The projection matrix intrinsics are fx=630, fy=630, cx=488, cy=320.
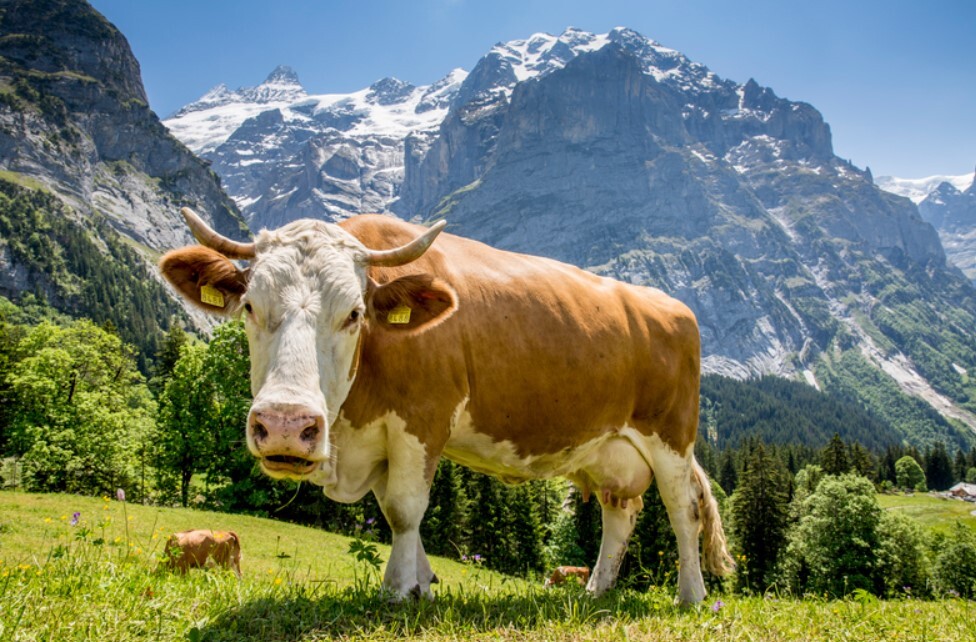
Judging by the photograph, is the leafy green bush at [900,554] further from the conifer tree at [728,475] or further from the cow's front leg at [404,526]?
the conifer tree at [728,475]

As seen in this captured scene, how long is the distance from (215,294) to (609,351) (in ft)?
11.8

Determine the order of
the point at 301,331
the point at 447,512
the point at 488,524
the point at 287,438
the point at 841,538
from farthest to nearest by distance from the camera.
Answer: the point at 488,524 → the point at 447,512 → the point at 841,538 → the point at 301,331 → the point at 287,438

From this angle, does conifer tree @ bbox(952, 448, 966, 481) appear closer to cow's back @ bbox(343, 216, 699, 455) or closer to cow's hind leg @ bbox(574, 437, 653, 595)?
cow's hind leg @ bbox(574, 437, 653, 595)

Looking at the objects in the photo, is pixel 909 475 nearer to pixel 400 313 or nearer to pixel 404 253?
pixel 400 313

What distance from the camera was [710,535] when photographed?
7387 millimetres

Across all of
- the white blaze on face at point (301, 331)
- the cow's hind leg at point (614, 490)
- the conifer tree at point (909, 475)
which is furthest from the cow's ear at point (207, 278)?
the conifer tree at point (909, 475)

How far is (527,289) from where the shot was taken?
5797mm

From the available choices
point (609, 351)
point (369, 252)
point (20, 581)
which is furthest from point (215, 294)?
point (609, 351)

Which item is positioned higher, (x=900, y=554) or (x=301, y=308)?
(x=301, y=308)

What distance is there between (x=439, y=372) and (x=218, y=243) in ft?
5.99

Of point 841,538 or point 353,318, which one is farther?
point 841,538

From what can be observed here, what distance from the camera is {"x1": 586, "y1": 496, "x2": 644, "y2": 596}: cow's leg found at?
23.0 ft

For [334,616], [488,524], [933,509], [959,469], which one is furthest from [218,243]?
[959,469]

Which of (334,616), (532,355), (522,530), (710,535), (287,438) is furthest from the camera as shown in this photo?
(522,530)
